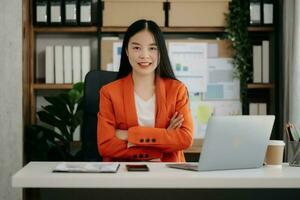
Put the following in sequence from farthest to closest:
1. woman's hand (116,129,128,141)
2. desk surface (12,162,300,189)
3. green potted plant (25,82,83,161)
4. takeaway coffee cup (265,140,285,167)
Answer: green potted plant (25,82,83,161)
woman's hand (116,129,128,141)
takeaway coffee cup (265,140,285,167)
desk surface (12,162,300,189)

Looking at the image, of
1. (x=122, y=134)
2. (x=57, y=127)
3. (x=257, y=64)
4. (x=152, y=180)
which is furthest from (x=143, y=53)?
(x=257, y=64)

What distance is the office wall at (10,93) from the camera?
3.44 metres

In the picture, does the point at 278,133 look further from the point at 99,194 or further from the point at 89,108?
the point at 99,194

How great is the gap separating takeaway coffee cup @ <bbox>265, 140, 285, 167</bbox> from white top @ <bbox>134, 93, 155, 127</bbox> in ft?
1.72

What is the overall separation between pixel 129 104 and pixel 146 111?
74mm

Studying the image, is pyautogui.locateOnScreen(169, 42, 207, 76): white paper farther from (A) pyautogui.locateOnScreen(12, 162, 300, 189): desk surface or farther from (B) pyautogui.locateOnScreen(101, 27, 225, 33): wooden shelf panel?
(A) pyautogui.locateOnScreen(12, 162, 300, 189): desk surface

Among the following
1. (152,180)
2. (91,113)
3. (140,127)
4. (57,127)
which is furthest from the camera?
(57,127)

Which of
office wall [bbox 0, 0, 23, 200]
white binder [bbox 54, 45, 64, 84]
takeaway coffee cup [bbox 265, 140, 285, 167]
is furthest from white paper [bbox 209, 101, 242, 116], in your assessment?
takeaway coffee cup [bbox 265, 140, 285, 167]

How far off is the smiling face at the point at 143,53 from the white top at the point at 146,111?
0.11 m

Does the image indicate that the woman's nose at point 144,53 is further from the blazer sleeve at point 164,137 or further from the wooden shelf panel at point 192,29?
the wooden shelf panel at point 192,29

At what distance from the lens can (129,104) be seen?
79.0 inches

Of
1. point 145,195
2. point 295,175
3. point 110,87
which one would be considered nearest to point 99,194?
point 145,195

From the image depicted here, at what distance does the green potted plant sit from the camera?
3.60 m

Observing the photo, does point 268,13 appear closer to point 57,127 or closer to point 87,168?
point 57,127
